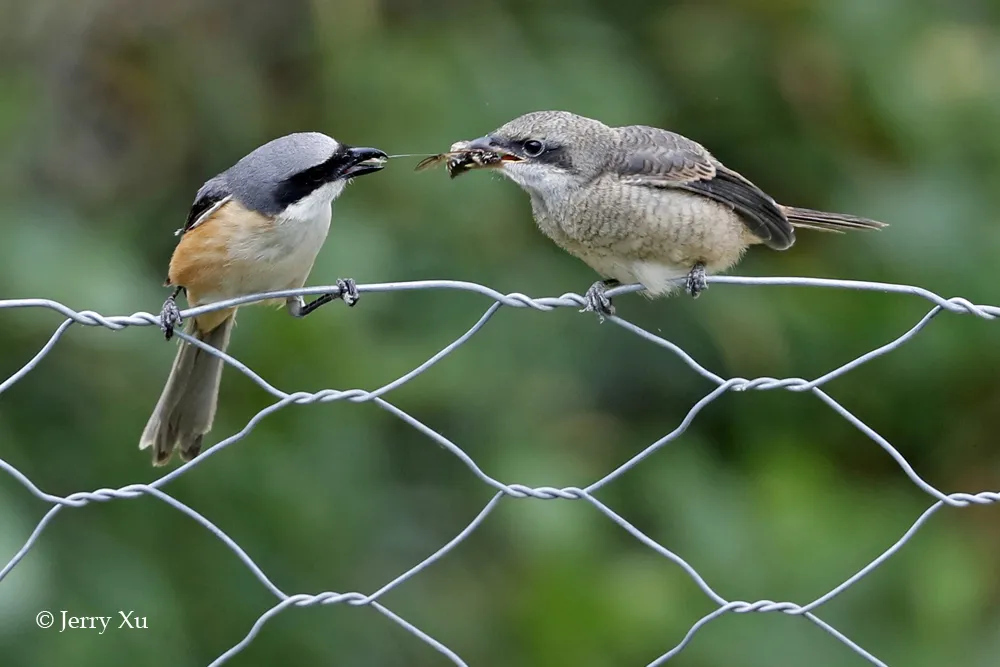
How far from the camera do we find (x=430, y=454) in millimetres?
4020

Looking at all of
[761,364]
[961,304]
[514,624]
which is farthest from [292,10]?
[961,304]

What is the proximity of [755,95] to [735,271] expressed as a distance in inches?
24.9

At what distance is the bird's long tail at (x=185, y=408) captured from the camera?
2.85 m

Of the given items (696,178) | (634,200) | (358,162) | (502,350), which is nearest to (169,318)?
(358,162)

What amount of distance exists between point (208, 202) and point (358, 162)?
0.36 meters

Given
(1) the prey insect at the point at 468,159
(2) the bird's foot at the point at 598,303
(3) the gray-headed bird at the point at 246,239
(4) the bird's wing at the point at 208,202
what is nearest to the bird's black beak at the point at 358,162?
(3) the gray-headed bird at the point at 246,239

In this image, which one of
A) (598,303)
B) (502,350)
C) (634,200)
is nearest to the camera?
(598,303)

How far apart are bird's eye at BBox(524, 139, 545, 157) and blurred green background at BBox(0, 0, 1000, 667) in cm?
82

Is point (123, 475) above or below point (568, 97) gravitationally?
below

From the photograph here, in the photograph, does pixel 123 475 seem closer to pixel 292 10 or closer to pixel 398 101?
pixel 398 101

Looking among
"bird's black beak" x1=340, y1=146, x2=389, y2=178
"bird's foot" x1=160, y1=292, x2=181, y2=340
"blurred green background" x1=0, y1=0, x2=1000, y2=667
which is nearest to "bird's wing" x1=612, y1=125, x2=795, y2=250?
"bird's black beak" x1=340, y1=146, x2=389, y2=178

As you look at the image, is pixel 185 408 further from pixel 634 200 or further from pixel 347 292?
pixel 634 200

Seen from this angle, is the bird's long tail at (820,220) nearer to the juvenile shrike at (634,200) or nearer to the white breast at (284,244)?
the juvenile shrike at (634,200)

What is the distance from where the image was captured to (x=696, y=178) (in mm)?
2773
